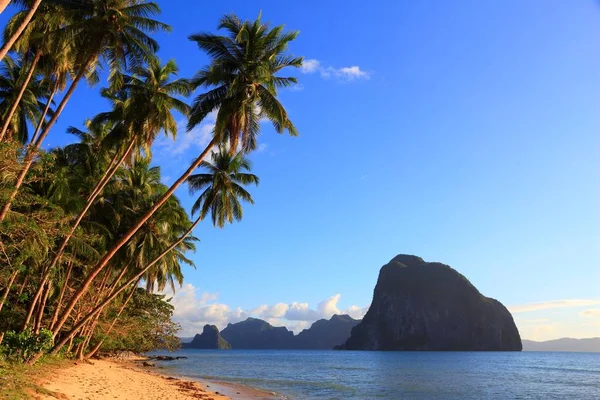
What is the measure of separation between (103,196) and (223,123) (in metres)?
12.3

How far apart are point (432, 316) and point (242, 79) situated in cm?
18342

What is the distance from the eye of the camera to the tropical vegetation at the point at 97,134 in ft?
48.3

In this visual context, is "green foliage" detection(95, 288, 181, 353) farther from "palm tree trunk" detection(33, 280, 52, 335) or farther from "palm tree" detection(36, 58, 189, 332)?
"palm tree" detection(36, 58, 189, 332)

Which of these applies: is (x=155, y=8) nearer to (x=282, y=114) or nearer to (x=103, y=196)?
(x=282, y=114)

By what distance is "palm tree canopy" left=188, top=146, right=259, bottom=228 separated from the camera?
23938mm

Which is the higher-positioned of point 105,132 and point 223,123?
point 105,132

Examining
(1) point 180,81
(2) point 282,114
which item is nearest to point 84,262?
(1) point 180,81

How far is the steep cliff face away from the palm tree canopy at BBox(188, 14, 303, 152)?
590 feet

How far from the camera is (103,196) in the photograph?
25.5 meters

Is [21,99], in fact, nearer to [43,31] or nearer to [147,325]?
[43,31]

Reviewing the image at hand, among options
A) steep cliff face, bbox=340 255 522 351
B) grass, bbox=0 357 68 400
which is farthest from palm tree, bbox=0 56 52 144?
steep cliff face, bbox=340 255 522 351

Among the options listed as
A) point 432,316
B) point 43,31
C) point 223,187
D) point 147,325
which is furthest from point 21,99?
point 432,316

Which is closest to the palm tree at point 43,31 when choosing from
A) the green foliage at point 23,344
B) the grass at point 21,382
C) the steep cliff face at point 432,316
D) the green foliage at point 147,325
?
the grass at point 21,382

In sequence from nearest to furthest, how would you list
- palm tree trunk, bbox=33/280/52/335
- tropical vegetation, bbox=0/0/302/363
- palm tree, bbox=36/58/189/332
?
tropical vegetation, bbox=0/0/302/363, palm tree, bbox=36/58/189/332, palm tree trunk, bbox=33/280/52/335
